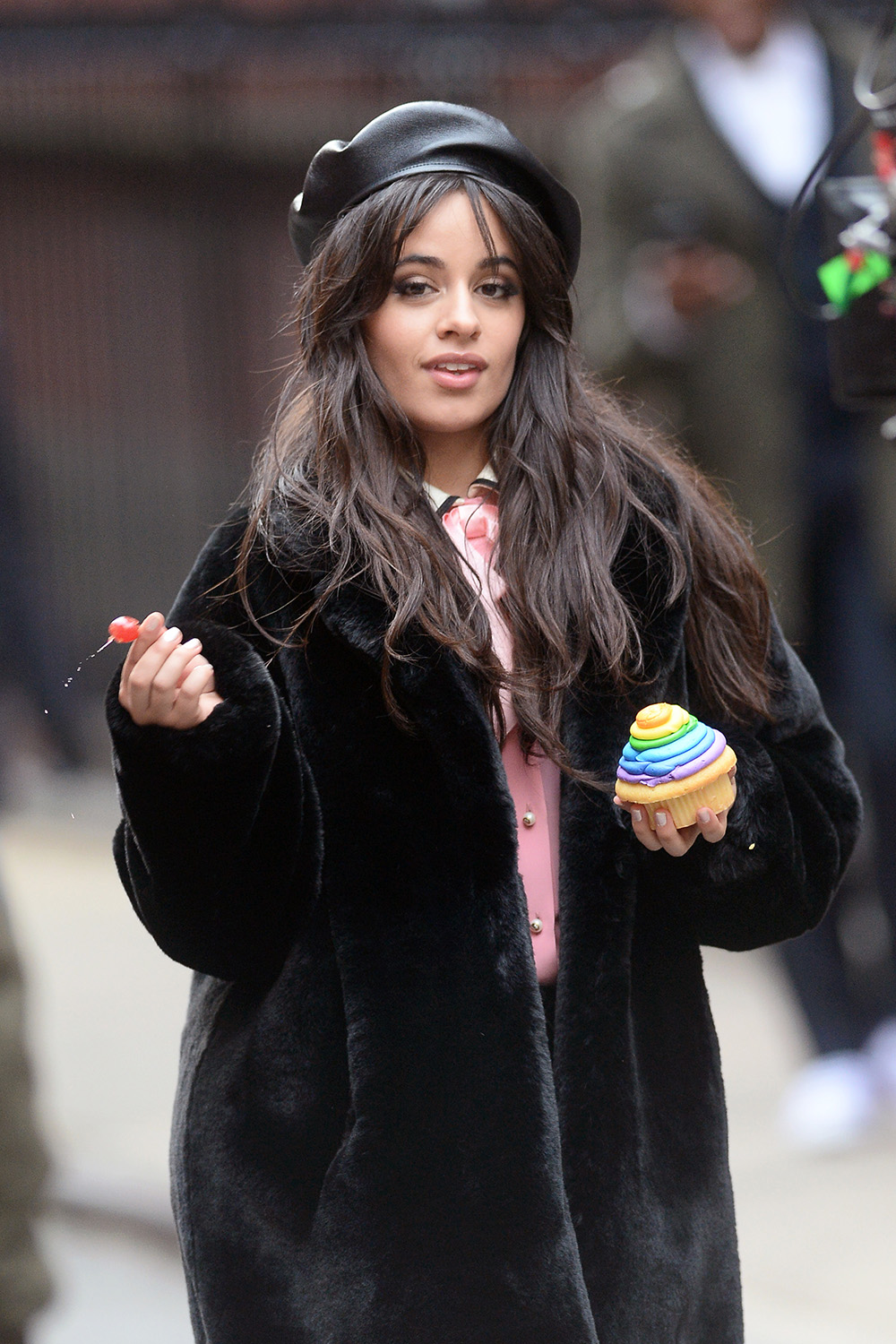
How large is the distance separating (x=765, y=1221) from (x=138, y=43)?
217 inches

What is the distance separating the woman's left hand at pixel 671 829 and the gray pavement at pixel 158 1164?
1458 mm

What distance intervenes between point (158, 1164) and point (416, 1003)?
287 centimetres

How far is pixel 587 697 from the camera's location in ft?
7.33

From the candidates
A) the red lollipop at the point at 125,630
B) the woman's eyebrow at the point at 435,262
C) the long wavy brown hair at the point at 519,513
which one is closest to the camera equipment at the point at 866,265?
the long wavy brown hair at the point at 519,513

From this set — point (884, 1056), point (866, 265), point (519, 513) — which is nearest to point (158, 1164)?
point (884, 1056)

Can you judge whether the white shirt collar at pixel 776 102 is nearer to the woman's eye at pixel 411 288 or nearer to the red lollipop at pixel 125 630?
the woman's eye at pixel 411 288

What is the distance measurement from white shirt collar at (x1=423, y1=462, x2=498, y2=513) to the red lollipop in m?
0.47

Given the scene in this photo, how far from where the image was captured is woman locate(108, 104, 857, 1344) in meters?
2.10

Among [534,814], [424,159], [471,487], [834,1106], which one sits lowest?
[834,1106]

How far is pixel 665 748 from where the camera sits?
200 cm

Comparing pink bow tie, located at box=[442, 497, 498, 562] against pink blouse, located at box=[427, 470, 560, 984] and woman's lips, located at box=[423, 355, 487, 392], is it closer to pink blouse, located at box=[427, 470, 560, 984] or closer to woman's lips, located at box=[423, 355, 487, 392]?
pink blouse, located at box=[427, 470, 560, 984]

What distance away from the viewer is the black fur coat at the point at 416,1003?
210cm

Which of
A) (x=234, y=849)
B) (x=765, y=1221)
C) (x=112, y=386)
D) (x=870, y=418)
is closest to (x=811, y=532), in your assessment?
(x=870, y=418)

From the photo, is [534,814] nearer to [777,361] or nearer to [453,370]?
[453,370]
